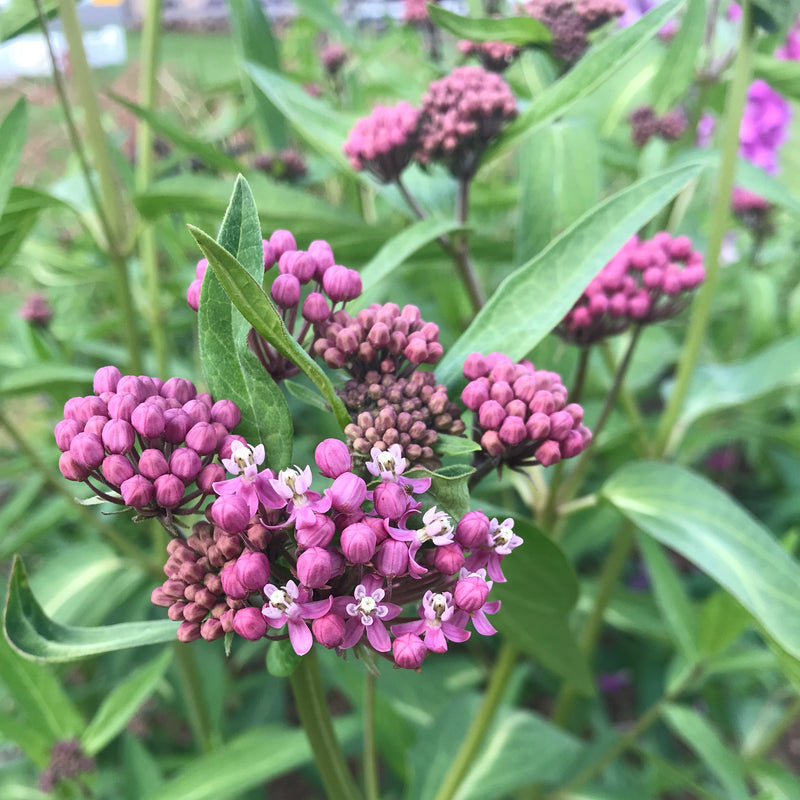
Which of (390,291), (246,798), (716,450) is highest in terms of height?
(390,291)

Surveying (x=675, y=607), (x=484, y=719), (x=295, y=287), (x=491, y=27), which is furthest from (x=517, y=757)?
(x=491, y=27)

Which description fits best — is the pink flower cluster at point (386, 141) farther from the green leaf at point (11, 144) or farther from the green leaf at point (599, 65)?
the green leaf at point (11, 144)

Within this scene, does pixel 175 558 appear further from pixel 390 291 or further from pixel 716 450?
pixel 716 450

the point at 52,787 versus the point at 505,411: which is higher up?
the point at 505,411

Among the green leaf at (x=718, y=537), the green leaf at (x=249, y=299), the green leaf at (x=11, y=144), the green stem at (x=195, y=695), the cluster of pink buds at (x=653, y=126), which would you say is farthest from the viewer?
the cluster of pink buds at (x=653, y=126)

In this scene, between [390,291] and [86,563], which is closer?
A: [86,563]

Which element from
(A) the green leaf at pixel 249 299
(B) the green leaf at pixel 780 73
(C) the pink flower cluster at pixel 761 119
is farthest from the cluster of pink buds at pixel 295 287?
(C) the pink flower cluster at pixel 761 119

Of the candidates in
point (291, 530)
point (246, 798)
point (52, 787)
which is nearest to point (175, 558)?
point (291, 530)
